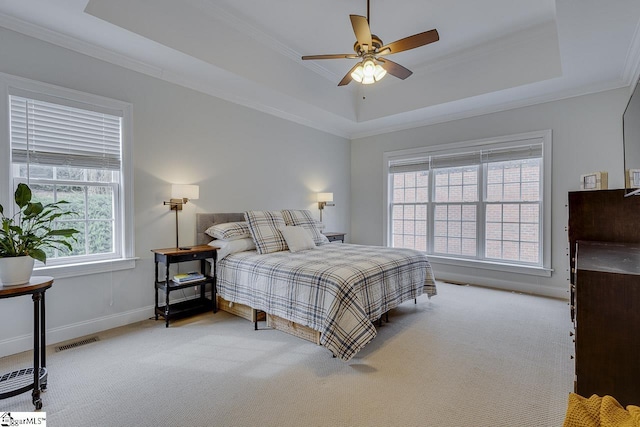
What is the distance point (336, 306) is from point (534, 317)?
2.44 meters

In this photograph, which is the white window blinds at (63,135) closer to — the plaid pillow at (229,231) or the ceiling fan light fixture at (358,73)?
the plaid pillow at (229,231)

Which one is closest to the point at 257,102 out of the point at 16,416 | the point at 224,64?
the point at 224,64

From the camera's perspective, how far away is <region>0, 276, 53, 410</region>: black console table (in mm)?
1849

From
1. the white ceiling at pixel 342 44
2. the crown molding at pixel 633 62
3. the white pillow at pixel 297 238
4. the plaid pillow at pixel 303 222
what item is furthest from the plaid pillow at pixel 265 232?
the crown molding at pixel 633 62

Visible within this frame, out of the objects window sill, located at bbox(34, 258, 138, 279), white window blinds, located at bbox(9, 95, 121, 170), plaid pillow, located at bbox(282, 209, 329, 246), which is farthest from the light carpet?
white window blinds, located at bbox(9, 95, 121, 170)

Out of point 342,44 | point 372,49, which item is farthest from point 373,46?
point 342,44

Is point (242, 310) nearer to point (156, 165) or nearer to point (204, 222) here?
point (204, 222)

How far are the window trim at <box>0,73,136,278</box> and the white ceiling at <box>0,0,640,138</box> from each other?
0.42 meters

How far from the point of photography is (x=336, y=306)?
2406mm

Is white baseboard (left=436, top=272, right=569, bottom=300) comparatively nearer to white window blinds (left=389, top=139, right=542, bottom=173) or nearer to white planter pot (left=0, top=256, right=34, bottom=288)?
white window blinds (left=389, top=139, right=542, bottom=173)

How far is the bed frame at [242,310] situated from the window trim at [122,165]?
77 cm

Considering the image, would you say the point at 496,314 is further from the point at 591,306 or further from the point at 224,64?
the point at 224,64

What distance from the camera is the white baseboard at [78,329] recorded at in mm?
2529

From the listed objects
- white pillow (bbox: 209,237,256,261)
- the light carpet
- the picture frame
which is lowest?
the light carpet
